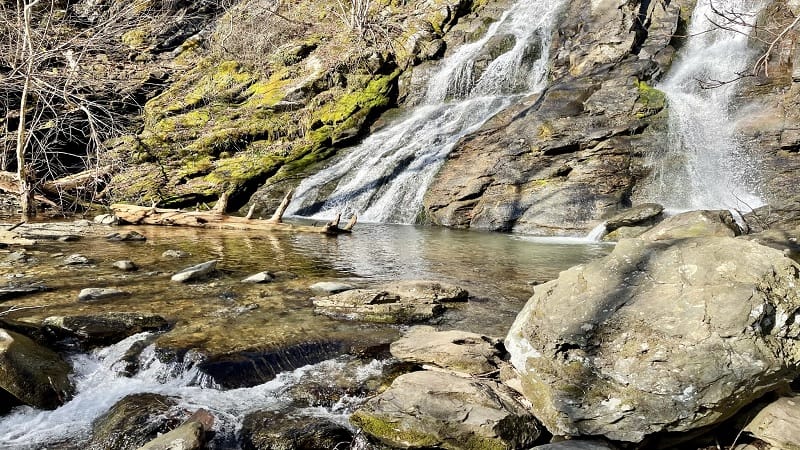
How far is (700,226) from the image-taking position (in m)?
8.61

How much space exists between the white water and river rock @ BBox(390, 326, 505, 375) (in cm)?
34

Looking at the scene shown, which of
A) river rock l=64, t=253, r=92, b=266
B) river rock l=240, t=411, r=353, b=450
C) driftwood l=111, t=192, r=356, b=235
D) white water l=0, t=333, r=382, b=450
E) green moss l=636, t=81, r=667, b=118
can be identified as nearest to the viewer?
river rock l=240, t=411, r=353, b=450

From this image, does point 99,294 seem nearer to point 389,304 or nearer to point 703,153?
point 389,304

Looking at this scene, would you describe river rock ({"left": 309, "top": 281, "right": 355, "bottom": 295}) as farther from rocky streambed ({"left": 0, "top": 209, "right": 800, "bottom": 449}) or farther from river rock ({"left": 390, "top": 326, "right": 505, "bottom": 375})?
river rock ({"left": 390, "top": 326, "right": 505, "bottom": 375})

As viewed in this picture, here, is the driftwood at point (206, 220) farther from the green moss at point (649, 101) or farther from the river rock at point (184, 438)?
the green moss at point (649, 101)

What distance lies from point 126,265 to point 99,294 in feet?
5.69

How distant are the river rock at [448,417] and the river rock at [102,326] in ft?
8.69

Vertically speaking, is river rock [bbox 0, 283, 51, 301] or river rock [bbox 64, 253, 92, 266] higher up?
river rock [bbox 0, 283, 51, 301]

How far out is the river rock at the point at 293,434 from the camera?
340 cm

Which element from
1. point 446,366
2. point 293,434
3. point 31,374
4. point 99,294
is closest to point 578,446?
point 446,366

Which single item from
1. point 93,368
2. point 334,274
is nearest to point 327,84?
point 334,274

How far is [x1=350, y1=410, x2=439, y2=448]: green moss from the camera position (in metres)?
3.34

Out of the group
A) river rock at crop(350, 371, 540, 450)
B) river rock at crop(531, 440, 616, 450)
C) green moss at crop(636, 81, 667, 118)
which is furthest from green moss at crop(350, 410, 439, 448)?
green moss at crop(636, 81, 667, 118)

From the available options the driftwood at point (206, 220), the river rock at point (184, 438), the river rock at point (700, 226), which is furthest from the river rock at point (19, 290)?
the river rock at point (700, 226)
